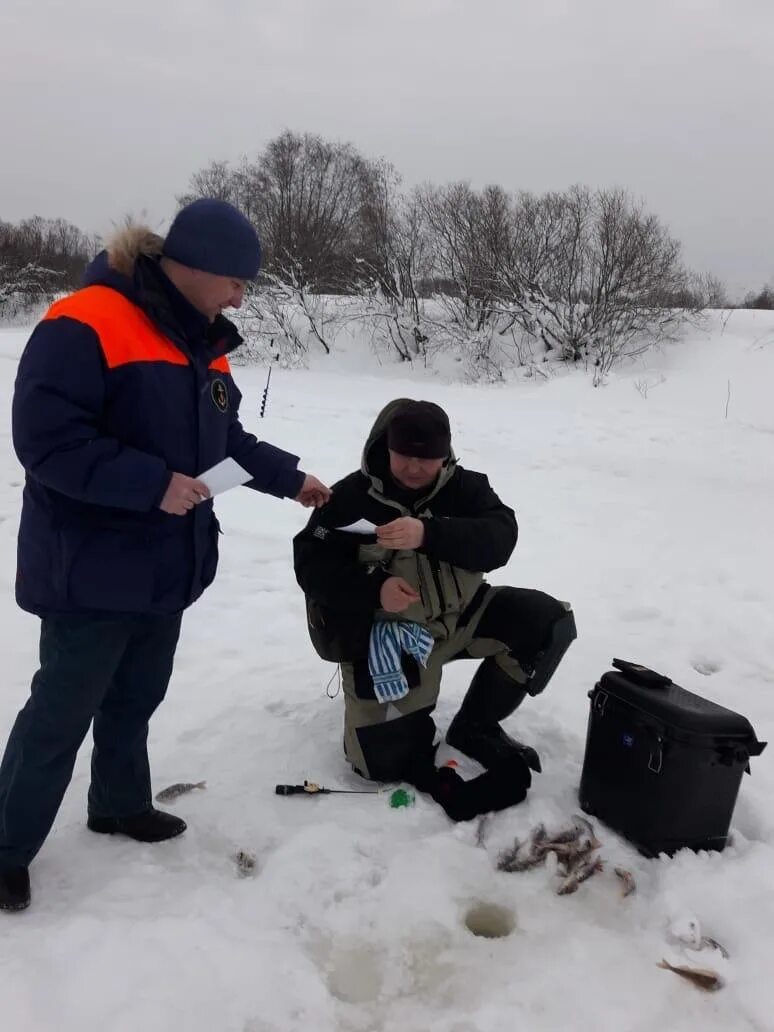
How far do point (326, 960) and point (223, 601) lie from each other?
100 inches

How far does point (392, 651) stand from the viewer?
2.58 metres

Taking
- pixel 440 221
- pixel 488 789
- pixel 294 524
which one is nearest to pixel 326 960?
pixel 488 789

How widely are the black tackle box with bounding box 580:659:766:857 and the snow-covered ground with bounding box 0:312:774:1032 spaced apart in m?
0.09

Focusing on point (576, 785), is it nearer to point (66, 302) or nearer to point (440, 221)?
point (66, 302)

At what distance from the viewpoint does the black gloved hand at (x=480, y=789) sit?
2.49m

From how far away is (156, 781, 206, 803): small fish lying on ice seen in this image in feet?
8.43

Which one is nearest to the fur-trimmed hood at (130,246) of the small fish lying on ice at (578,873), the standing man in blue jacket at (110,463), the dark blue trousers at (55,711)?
the standing man in blue jacket at (110,463)

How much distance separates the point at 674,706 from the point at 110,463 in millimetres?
1786

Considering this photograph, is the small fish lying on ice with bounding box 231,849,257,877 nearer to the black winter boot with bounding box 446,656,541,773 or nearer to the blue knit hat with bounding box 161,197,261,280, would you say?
the black winter boot with bounding box 446,656,541,773

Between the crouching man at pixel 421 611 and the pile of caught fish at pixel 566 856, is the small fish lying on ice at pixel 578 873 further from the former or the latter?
the crouching man at pixel 421 611

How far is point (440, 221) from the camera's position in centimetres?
2131

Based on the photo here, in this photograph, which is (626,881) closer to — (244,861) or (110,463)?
(244,861)

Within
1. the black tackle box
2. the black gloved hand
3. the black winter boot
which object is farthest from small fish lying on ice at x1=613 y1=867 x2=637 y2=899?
the black winter boot

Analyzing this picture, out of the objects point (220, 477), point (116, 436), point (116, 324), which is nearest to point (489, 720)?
point (220, 477)
